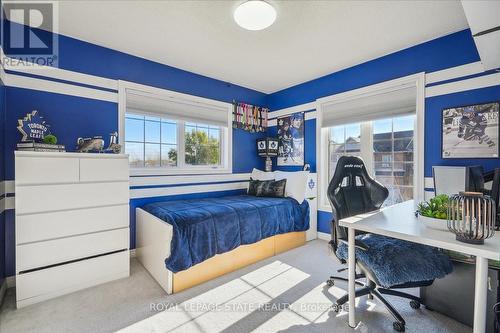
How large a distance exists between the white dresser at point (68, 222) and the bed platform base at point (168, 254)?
0.78 feet

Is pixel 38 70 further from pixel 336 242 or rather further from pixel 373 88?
pixel 373 88

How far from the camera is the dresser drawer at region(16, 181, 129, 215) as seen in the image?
6.43ft

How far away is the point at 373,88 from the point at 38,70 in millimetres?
3899

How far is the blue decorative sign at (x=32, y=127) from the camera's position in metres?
2.12

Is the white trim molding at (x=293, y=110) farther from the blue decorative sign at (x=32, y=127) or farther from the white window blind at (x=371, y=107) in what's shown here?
the blue decorative sign at (x=32, y=127)

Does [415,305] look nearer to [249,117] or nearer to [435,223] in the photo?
[435,223]

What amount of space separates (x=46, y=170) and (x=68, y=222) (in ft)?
1.68

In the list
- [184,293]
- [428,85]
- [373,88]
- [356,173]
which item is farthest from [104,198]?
[428,85]

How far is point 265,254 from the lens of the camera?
2.93m

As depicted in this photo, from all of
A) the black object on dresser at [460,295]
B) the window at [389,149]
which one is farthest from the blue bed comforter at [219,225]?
the black object on dresser at [460,295]

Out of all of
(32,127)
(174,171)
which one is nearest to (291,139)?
(174,171)

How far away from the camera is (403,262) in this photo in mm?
1545

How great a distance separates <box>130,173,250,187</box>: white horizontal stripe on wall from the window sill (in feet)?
0.17

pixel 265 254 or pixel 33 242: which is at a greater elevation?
pixel 33 242
